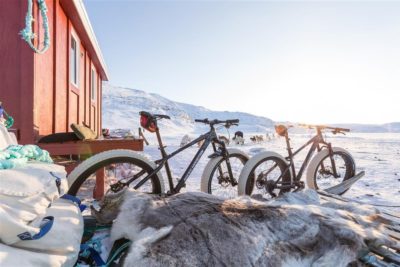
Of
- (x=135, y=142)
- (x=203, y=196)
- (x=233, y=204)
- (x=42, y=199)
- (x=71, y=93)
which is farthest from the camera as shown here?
(x=71, y=93)

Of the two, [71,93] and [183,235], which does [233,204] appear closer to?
[183,235]

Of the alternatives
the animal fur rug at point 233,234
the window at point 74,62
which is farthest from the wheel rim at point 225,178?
the window at point 74,62

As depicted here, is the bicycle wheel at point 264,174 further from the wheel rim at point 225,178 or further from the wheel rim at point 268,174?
the wheel rim at point 225,178

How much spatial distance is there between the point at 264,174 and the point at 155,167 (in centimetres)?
176

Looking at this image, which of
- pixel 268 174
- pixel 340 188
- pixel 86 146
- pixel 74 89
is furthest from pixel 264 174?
pixel 74 89

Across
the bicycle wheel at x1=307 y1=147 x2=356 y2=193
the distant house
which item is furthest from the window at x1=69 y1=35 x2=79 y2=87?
the bicycle wheel at x1=307 y1=147 x2=356 y2=193

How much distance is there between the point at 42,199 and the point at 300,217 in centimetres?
169

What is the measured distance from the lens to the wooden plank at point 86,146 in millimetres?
3389

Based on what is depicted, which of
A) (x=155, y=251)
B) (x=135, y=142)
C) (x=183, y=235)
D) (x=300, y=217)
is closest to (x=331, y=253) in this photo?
(x=300, y=217)

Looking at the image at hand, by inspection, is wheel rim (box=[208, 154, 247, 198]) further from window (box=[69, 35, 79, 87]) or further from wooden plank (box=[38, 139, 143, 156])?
window (box=[69, 35, 79, 87])

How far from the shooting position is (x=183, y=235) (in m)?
1.63

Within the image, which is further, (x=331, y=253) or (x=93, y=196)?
(x=93, y=196)

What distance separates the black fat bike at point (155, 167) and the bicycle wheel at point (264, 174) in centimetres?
26

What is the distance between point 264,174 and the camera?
3973mm
